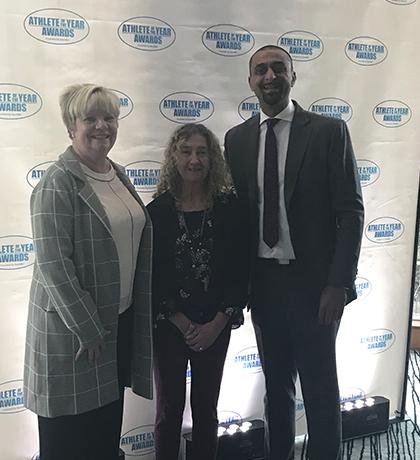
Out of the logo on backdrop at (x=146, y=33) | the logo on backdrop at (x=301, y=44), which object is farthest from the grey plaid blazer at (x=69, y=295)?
the logo on backdrop at (x=301, y=44)

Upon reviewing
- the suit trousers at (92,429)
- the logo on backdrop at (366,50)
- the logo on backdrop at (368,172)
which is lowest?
the suit trousers at (92,429)

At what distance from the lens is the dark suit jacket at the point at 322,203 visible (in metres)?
1.83

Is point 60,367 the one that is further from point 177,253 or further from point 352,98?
point 352,98

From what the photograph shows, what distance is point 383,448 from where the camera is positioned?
8.41 ft

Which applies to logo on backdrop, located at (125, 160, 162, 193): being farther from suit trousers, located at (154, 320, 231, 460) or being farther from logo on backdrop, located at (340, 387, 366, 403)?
logo on backdrop, located at (340, 387, 366, 403)

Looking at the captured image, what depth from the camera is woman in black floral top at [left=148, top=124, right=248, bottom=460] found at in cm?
180

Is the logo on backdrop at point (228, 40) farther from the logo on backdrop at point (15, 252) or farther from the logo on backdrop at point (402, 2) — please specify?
the logo on backdrop at point (15, 252)

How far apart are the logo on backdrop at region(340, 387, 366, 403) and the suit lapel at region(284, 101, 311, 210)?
1.33 m

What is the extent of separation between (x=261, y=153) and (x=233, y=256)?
0.38 meters

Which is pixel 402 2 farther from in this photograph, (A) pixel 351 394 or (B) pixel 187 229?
(A) pixel 351 394

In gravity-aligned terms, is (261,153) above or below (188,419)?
above

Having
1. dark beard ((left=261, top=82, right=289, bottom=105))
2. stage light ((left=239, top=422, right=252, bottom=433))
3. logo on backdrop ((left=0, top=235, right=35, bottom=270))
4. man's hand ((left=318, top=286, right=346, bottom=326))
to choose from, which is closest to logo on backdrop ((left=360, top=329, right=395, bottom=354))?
stage light ((left=239, top=422, right=252, bottom=433))

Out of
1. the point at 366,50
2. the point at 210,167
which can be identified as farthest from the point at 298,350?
the point at 366,50

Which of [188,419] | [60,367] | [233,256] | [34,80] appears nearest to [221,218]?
[233,256]
